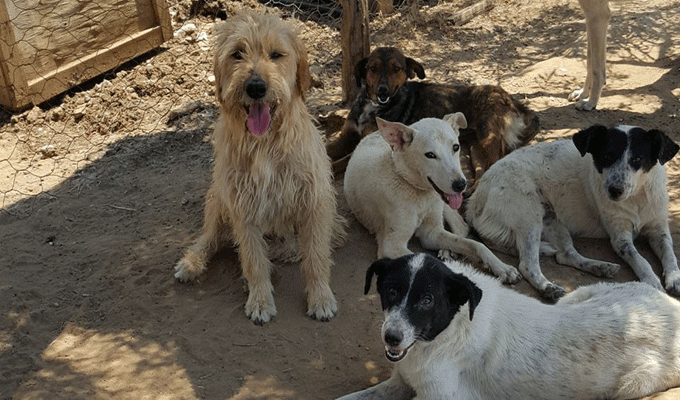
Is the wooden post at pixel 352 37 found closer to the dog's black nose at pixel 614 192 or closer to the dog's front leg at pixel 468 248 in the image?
the dog's front leg at pixel 468 248

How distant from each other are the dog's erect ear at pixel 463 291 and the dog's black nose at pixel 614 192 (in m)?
1.88

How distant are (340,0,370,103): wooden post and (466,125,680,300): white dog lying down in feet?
7.45

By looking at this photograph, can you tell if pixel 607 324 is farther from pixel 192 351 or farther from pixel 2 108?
pixel 2 108

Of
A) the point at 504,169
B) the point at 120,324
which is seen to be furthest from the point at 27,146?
the point at 504,169

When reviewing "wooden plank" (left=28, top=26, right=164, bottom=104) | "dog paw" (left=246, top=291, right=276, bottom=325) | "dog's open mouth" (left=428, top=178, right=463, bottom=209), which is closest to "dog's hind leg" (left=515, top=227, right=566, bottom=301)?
"dog's open mouth" (left=428, top=178, right=463, bottom=209)

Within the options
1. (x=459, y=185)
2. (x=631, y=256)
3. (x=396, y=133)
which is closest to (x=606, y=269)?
(x=631, y=256)

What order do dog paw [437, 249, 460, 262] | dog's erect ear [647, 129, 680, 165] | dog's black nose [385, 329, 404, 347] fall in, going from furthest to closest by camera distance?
dog paw [437, 249, 460, 262]
dog's erect ear [647, 129, 680, 165]
dog's black nose [385, 329, 404, 347]

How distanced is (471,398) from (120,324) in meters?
2.47

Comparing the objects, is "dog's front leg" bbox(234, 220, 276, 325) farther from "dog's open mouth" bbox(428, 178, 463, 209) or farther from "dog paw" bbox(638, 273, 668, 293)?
"dog paw" bbox(638, 273, 668, 293)

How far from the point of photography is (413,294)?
370cm

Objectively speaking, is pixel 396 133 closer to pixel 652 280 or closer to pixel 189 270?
pixel 189 270

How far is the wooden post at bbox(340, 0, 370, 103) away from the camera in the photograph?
24.0ft

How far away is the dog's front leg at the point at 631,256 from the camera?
508cm

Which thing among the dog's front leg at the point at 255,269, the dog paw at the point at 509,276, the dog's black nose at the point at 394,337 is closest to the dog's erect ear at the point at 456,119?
the dog paw at the point at 509,276
